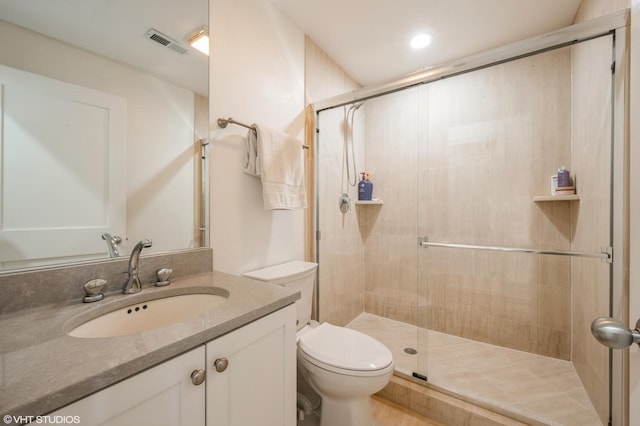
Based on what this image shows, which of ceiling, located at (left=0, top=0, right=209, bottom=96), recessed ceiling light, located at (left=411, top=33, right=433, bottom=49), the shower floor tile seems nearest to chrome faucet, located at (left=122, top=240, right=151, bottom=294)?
ceiling, located at (left=0, top=0, right=209, bottom=96)

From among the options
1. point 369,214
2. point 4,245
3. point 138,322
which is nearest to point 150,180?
point 4,245

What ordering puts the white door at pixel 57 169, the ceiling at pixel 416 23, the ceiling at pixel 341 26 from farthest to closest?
the ceiling at pixel 416 23, the ceiling at pixel 341 26, the white door at pixel 57 169

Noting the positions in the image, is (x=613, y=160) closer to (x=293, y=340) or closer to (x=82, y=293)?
(x=293, y=340)

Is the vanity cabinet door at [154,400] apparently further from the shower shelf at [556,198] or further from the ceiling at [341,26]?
the shower shelf at [556,198]

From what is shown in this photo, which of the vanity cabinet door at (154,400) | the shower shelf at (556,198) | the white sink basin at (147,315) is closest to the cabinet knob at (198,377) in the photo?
the vanity cabinet door at (154,400)

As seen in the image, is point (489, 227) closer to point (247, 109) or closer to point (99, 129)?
point (247, 109)

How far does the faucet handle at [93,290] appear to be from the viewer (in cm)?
89

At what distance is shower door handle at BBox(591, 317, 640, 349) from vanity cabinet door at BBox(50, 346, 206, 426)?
884 mm

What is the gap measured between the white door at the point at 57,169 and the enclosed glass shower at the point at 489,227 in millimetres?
1325

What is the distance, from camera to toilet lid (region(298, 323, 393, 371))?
1179 mm

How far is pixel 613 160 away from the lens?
122 centimetres

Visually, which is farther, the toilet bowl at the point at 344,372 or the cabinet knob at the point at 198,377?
the toilet bowl at the point at 344,372

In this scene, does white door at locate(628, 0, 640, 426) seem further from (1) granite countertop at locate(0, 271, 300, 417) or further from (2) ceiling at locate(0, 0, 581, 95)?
(2) ceiling at locate(0, 0, 581, 95)

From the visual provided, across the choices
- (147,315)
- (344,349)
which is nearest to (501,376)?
(344,349)
